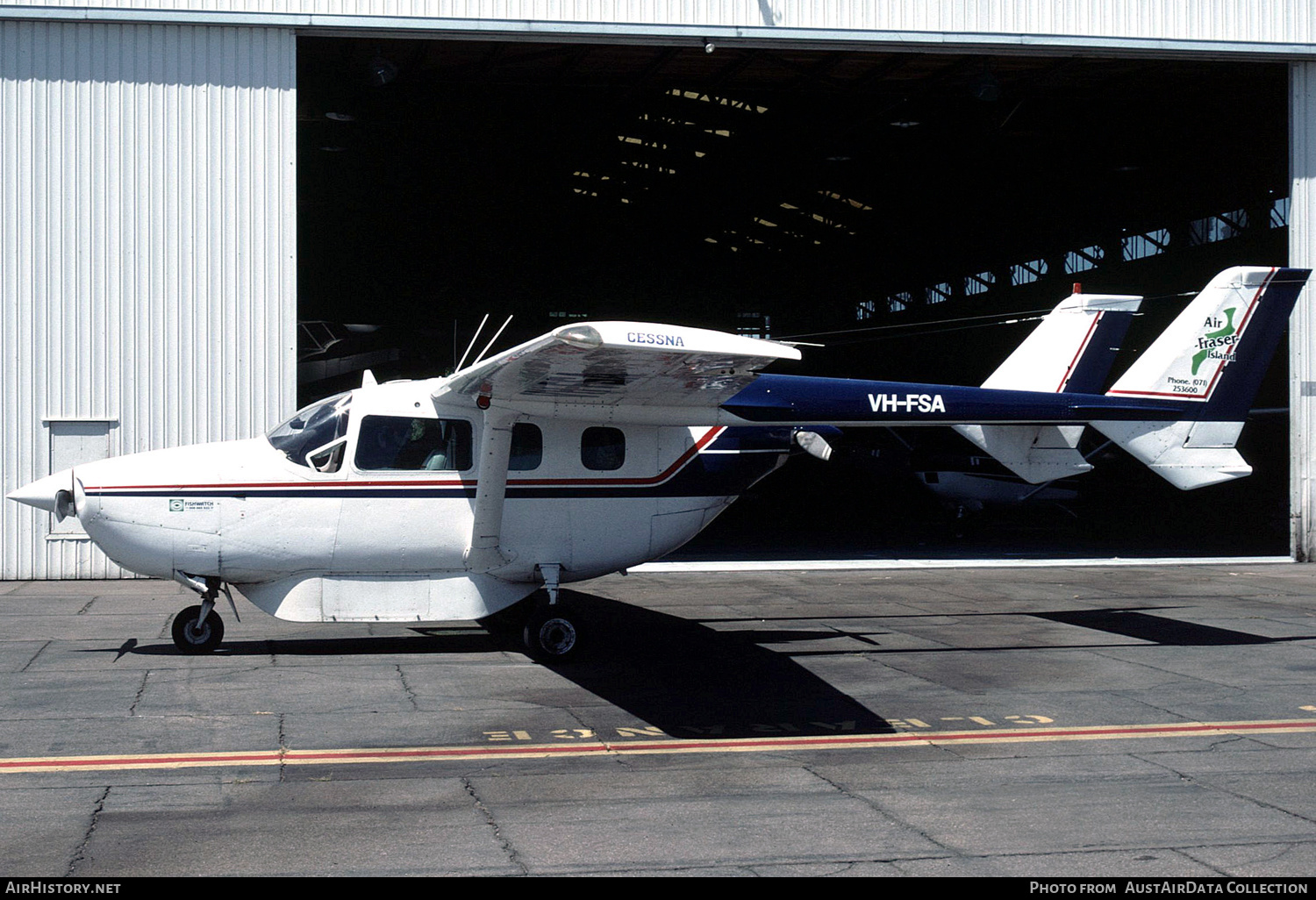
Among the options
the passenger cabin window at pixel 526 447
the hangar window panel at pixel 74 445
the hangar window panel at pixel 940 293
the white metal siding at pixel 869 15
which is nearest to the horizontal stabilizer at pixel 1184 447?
the passenger cabin window at pixel 526 447

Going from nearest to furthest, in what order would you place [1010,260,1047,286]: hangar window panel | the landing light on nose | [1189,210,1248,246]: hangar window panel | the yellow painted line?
1. the yellow painted line
2. the landing light on nose
3. [1189,210,1248,246]: hangar window panel
4. [1010,260,1047,286]: hangar window panel

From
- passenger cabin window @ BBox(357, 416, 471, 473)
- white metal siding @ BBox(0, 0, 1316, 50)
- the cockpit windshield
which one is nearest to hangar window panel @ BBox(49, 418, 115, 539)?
white metal siding @ BBox(0, 0, 1316, 50)

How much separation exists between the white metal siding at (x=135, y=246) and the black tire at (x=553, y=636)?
7483 millimetres

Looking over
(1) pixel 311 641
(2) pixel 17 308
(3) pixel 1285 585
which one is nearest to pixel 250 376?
(2) pixel 17 308

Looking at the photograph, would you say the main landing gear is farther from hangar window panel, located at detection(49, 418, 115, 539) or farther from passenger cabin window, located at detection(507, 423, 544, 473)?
hangar window panel, located at detection(49, 418, 115, 539)

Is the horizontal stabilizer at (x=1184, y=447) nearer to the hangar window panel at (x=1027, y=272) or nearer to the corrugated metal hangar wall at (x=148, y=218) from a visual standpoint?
the corrugated metal hangar wall at (x=148, y=218)

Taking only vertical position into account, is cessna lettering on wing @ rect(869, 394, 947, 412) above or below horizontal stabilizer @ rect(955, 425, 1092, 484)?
above

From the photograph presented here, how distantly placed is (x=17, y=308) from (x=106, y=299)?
1.18m

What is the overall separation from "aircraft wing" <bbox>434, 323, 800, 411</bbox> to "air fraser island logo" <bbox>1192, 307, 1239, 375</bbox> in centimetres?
543

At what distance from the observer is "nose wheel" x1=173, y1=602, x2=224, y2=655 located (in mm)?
10078

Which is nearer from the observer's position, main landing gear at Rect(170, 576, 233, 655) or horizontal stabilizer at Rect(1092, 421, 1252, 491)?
main landing gear at Rect(170, 576, 233, 655)

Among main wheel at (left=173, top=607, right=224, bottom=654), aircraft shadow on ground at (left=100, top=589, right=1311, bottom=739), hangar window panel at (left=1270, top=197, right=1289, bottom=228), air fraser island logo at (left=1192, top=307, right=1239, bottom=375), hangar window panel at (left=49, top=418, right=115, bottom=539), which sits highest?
hangar window panel at (left=1270, top=197, right=1289, bottom=228)

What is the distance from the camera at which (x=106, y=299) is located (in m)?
15.6

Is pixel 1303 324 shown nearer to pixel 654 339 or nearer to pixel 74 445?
pixel 654 339
